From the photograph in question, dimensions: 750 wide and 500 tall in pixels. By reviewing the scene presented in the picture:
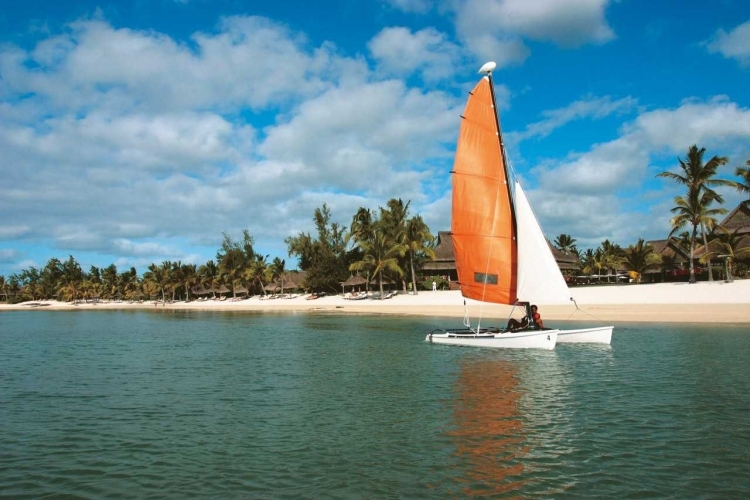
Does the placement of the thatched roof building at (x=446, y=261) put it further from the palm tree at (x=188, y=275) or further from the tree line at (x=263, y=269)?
the palm tree at (x=188, y=275)

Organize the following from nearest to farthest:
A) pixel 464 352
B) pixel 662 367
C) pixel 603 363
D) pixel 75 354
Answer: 1. pixel 662 367
2. pixel 603 363
3. pixel 464 352
4. pixel 75 354

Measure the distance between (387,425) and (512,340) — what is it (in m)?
13.0

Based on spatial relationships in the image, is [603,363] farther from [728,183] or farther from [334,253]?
[334,253]

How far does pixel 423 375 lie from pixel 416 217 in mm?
46674

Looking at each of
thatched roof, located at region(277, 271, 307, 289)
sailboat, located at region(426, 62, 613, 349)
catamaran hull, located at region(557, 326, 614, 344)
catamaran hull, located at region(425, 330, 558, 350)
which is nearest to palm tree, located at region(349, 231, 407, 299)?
thatched roof, located at region(277, 271, 307, 289)

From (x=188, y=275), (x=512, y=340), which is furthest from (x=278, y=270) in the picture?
(x=512, y=340)

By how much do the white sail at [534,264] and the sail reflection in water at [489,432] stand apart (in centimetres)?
624

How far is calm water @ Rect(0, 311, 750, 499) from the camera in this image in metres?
8.66

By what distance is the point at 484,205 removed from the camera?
79.4ft

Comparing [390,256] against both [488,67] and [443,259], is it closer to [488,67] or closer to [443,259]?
[443,259]

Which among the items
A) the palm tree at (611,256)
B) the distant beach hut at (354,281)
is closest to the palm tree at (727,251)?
the palm tree at (611,256)

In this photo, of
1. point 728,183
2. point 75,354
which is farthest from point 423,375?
point 728,183

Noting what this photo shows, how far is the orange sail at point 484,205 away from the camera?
23.9 m

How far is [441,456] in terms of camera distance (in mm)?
9914
